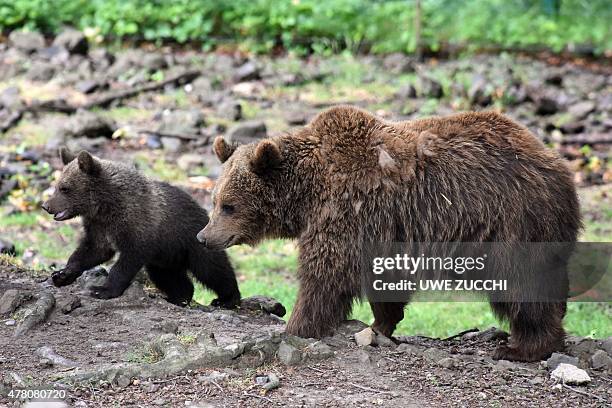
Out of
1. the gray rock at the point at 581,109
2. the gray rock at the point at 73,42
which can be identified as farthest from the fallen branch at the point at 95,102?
the gray rock at the point at 581,109

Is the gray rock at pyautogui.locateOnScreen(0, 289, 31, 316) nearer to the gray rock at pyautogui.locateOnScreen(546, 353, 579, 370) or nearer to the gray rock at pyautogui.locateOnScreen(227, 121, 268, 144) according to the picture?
the gray rock at pyautogui.locateOnScreen(546, 353, 579, 370)

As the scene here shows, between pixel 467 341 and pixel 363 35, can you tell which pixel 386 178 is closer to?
pixel 467 341

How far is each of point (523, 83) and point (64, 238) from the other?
9285 mm

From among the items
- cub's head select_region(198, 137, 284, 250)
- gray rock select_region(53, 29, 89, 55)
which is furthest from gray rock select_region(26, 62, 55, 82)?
cub's head select_region(198, 137, 284, 250)

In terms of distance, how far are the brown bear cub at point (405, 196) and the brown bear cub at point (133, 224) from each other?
4.99 ft

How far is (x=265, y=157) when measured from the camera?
6.45 meters

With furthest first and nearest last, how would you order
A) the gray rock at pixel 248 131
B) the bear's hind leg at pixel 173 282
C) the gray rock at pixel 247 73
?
the gray rock at pixel 247 73, the gray rock at pixel 248 131, the bear's hind leg at pixel 173 282

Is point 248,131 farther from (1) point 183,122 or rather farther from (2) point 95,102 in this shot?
(2) point 95,102

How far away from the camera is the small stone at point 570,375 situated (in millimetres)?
5938

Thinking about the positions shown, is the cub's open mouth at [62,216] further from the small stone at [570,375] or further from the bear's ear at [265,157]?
the small stone at [570,375]

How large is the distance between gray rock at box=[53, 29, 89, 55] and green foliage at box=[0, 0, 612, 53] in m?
0.80

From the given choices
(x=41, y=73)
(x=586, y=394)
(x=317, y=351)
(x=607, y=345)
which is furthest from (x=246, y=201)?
(x=41, y=73)

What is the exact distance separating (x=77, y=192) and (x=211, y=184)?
4.54m

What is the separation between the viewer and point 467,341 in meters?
7.17
